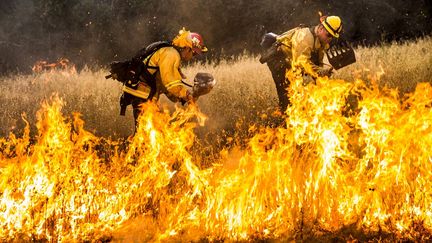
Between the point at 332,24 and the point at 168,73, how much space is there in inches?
93.7

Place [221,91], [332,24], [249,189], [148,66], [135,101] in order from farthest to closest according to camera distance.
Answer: [221,91] < [332,24] < [135,101] < [148,66] < [249,189]

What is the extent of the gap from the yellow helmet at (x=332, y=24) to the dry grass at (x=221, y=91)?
2.05 meters

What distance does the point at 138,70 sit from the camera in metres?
5.75

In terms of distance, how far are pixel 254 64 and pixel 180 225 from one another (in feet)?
28.1

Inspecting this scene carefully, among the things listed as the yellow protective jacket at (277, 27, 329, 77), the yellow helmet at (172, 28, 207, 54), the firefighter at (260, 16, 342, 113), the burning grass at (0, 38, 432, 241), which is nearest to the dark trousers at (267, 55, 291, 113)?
the firefighter at (260, 16, 342, 113)

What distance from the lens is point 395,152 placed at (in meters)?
4.96

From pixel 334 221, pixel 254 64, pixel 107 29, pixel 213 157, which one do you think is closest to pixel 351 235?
pixel 334 221

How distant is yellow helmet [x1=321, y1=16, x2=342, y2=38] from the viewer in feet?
21.9

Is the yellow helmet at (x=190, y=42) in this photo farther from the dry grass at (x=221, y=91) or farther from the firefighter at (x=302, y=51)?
the dry grass at (x=221, y=91)

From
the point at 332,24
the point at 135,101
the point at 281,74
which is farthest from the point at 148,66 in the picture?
the point at 332,24

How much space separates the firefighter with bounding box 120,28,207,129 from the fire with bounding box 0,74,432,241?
35 centimetres

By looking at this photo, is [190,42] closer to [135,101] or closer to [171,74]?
[171,74]

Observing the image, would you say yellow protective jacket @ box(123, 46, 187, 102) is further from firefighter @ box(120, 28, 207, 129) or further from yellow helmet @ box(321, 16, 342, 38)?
yellow helmet @ box(321, 16, 342, 38)

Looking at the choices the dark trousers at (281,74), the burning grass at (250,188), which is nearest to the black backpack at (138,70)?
the burning grass at (250,188)
